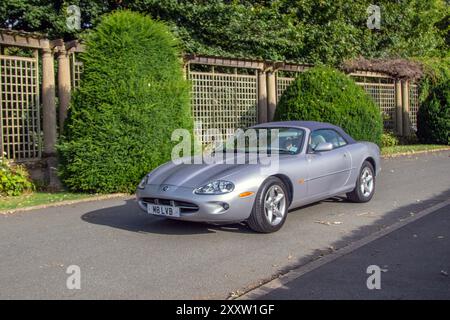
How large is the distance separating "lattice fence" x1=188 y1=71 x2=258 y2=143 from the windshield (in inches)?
260

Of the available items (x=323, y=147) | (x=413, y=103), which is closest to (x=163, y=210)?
(x=323, y=147)

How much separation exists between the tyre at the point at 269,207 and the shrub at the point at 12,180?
531 cm

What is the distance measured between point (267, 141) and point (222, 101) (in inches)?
315

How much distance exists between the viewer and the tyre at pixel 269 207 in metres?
6.75

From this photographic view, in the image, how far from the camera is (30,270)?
18.0 ft

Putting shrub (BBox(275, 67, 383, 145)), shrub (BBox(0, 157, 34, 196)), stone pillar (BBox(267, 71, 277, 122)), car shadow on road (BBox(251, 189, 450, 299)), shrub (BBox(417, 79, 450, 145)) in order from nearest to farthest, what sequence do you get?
car shadow on road (BBox(251, 189, 450, 299)) < shrub (BBox(0, 157, 34, 196)) < shrub (BBox(275, 67, 383, 145)) < stone pillar (BBox(267, 71, 277, 122)) < shrub (BBox(417, 79, 450, 145))

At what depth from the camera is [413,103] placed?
79.4 feet

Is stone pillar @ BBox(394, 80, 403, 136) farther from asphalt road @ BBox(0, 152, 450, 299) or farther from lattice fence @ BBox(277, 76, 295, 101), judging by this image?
asphalt road @ BBox(0, 152, 450, 299)

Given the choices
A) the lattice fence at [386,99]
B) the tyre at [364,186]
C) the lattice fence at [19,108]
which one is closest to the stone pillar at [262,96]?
the lattice fence at [386,99]

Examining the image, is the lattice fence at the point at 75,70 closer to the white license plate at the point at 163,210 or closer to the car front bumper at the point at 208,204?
the white license plate at the point at 163,210

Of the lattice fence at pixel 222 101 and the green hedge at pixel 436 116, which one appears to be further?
the green hedge at pixel 436 116

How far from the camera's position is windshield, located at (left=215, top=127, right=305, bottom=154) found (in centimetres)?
783

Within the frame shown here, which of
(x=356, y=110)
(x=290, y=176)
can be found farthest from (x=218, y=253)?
(x=356, y=110)

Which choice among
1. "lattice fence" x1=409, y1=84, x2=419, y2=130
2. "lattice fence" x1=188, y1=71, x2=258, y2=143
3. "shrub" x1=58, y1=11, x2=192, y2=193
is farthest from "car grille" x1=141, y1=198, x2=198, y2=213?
"lattice fence" x1=409, y1=84, x2=419, y2=130
